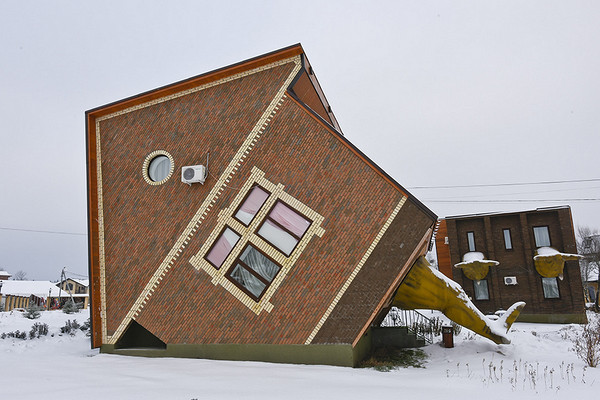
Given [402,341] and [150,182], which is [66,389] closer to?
[150,182]

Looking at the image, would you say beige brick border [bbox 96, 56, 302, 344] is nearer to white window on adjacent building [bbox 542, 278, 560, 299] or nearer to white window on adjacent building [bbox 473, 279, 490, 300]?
white window on adjacent building [bbox 473, 279, 490, 300]

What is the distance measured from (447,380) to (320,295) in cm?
327

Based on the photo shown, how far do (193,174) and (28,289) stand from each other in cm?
6436

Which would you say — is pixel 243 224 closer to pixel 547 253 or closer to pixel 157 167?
pixel 157 167

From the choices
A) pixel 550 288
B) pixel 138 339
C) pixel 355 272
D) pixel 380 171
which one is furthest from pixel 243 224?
pixel 550 288

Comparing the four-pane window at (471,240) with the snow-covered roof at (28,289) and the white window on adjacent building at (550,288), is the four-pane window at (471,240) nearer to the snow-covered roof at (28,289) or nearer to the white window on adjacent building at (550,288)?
the white window on adjacent building at (550,288)

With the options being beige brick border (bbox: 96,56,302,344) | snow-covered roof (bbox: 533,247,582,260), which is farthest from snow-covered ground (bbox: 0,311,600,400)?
snow-covered roof (bbox: 533,247,582,260)

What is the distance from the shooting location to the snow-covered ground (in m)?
6.61

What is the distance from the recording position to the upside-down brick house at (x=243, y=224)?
9.71 m

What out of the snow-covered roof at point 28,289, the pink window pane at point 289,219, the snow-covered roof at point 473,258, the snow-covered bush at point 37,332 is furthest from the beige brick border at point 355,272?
the snow-covered roof at point 28,289

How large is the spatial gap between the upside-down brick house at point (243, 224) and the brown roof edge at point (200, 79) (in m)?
0.04

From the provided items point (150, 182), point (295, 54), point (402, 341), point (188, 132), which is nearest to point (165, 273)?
point (150, 182)

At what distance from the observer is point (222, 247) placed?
10695mm

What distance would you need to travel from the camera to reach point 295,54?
11.1 meters
